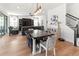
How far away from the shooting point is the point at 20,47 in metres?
2.34

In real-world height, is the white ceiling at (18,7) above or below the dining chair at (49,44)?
above

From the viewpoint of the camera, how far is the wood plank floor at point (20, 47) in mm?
2256

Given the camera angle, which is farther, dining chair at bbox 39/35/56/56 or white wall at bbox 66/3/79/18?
dining chair at bbox 39/35/56/56

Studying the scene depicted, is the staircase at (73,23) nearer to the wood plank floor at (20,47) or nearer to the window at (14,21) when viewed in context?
the wood plank floor at (20,47)

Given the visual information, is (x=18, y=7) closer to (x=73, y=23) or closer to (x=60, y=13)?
(x=60, y=13)

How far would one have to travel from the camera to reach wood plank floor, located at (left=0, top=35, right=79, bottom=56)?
226 cm

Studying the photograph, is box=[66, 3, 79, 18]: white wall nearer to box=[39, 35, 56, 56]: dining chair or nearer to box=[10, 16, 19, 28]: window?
box=[39, 35, 56, 56]: dining chair

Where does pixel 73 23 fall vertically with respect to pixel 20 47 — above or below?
above

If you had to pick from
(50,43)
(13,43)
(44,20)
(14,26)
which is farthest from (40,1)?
(13,43)

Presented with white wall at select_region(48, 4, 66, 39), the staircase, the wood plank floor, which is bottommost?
the wood plank floor

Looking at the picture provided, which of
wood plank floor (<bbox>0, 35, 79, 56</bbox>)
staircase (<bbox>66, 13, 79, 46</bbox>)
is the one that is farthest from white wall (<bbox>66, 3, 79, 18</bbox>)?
wood plank floor (<bbox>0, 35, 79, 56</bbox>)

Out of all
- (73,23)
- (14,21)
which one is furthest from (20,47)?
(73,23)

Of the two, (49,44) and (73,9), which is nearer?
(73,9)

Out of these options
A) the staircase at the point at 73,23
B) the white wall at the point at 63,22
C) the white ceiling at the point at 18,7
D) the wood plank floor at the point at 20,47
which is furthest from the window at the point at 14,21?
the staircase at the point at 73,23
